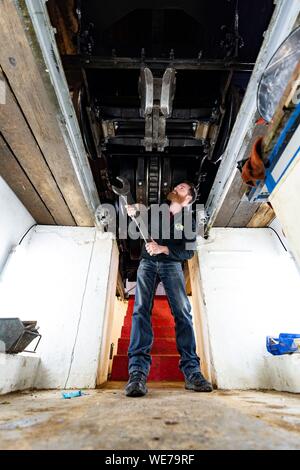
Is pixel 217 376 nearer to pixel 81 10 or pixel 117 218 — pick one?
pixel 117 218

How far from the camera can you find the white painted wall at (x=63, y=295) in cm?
178

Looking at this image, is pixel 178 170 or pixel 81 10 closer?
pixel 81 10

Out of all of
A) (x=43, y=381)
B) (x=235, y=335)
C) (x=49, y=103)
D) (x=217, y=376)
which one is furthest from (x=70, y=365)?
(x=49, y=103)

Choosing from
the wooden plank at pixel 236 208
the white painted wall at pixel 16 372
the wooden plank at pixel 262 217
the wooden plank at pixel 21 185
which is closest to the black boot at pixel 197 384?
the white painted wall at pixel 16 372

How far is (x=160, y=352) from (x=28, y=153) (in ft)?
10.2

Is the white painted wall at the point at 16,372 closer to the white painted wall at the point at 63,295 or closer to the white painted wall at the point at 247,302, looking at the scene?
the white painted wall at the point at 63,295

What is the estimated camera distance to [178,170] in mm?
2287

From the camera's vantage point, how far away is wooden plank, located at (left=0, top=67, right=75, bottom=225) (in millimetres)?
1349

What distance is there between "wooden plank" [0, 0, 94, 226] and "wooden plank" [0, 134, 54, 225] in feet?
0.81

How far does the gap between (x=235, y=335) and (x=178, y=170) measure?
1630 mm

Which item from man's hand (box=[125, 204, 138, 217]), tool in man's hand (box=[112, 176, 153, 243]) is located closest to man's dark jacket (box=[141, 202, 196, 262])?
tool in man's hand (box=[112, 176, 153, 243])

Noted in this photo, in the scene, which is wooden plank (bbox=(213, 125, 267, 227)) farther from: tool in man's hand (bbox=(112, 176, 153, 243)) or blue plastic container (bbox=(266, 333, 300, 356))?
blue plastic container (bbox=(266, 333, 300, 356))

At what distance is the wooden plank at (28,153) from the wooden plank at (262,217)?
1875 mm

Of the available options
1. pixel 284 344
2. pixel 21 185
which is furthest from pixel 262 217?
pixel 21 185
